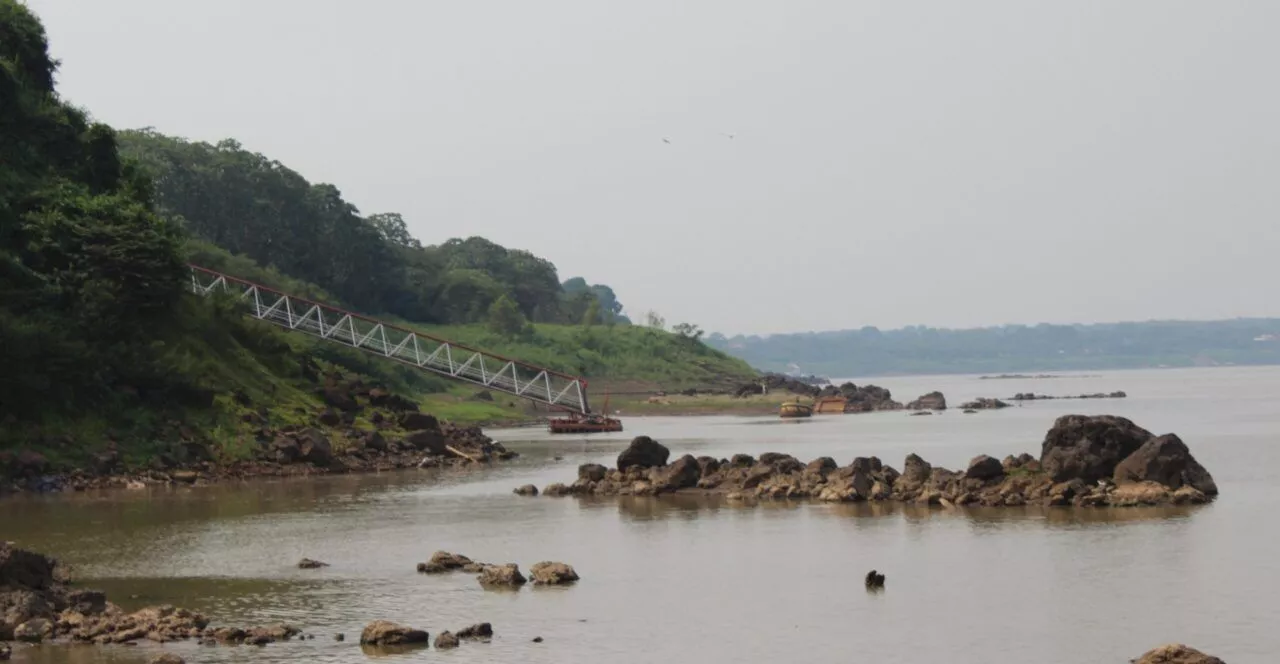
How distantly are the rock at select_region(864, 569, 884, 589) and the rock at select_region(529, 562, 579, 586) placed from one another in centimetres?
722

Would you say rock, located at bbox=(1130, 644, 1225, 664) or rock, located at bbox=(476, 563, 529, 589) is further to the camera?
rock, located at bbox=(476, 563, 529, 589)

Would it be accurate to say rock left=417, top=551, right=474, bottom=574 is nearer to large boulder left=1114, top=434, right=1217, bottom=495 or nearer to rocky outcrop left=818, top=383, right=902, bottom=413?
large boulder left=1114, top=434, right=1217, bottom=495

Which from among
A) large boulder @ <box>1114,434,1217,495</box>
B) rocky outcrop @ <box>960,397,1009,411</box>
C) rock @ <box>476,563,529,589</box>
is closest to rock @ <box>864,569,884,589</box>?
rock @ <box>476,563,529,589</box>

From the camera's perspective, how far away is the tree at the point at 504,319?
580 feet

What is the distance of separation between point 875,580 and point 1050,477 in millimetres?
19719

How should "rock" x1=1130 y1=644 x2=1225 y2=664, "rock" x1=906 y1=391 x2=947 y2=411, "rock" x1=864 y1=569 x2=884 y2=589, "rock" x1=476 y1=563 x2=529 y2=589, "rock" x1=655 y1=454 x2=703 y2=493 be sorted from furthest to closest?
1. "rock" x1=906 y1=391 x2=947 y2=411
2. "rock" x1=655 y1=454 x2=703 y2=493
3. "rock" x1=476 y1=563 x2=529 y2=589
4. "rock" x1=864 y1=569 x2=884 y2=589
5. "rock" x1=1130 y1=644 x2=1225 y2=664

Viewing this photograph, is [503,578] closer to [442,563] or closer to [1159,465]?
[442,563]

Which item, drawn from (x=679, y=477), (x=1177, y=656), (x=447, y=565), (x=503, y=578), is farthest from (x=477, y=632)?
(x=679, y=477)

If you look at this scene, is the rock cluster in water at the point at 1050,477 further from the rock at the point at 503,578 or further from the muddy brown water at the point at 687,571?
the rock at the point at 503,578

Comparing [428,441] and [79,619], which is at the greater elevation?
[428,441]

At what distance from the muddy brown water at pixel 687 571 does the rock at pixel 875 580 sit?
38 cm

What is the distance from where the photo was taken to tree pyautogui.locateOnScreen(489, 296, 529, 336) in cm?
17688

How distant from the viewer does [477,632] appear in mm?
30016

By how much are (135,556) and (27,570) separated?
10218 mm
